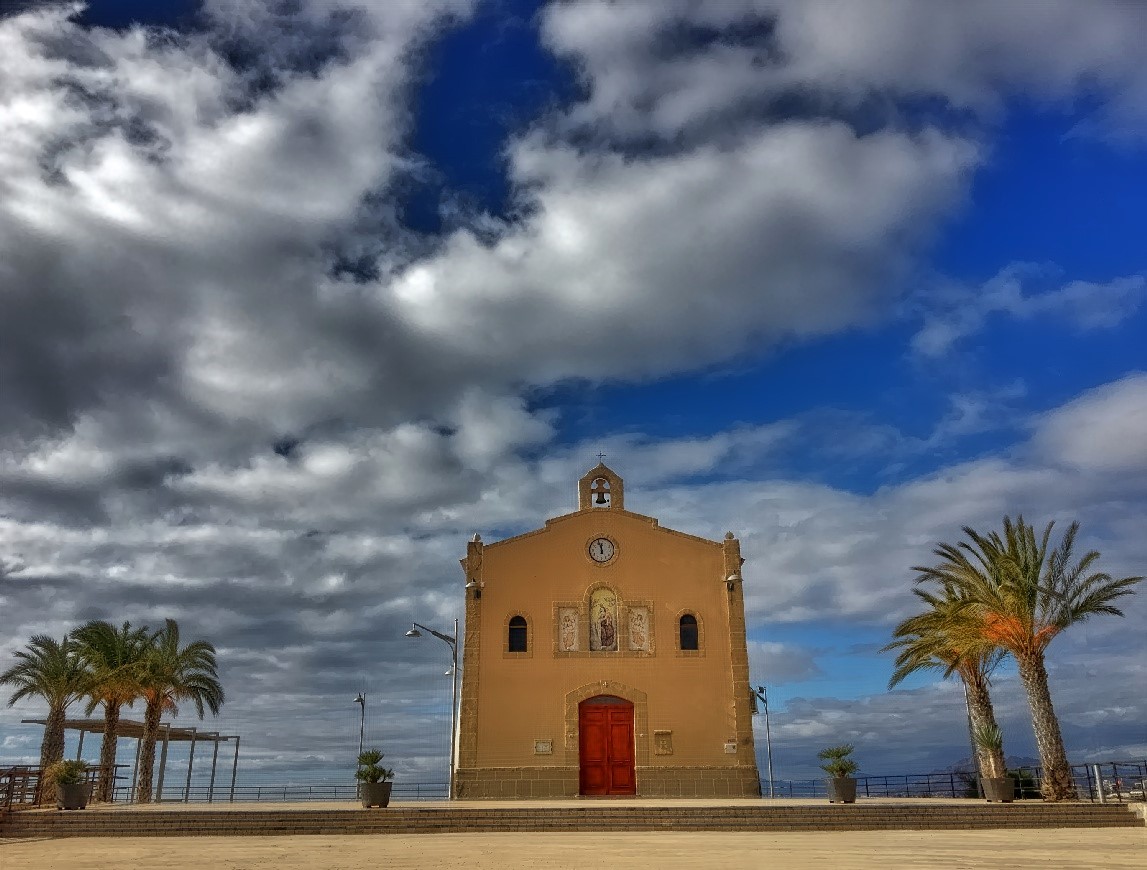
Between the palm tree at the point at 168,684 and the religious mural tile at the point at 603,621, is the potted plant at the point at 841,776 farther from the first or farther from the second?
the palm tree at the point at 168,684

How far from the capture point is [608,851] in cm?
1552

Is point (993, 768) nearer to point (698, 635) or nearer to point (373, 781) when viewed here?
point (698, 635)

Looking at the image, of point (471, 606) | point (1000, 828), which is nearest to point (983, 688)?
point (1000, 828)

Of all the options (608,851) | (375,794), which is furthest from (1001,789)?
(375,794)

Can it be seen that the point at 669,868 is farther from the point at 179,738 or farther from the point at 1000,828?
the point at 179,738

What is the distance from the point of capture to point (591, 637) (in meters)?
29.8

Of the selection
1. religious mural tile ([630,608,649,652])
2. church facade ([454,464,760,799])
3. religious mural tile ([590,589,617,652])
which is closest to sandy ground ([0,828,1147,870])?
church facade ([454,464,760,799])

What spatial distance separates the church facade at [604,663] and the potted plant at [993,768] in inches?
249

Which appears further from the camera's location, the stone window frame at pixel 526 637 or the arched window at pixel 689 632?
the arched window at pixel 689 632

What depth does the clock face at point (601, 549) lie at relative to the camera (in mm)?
30672

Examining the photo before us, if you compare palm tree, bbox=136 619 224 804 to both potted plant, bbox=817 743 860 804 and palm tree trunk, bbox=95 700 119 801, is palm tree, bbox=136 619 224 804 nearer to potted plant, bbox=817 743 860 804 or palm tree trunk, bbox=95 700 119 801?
palm tree trunk, bbox=95 700 119 801

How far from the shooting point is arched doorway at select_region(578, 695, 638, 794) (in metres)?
28.5

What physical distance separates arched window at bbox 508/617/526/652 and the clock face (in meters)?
3.06

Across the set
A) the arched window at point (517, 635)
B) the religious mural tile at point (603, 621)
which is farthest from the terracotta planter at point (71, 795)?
the religious mural tile at point (603, 621)
